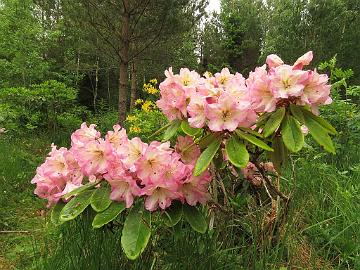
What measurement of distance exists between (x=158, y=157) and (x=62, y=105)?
8586mm

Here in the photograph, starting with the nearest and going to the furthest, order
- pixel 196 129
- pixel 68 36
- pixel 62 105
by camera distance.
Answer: pixel 196 129 < pixel 62 105 < pixel 68 36

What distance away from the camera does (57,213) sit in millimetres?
1432

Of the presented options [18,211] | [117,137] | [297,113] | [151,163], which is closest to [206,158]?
[151,163]

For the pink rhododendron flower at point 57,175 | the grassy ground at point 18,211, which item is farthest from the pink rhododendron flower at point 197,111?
the grassy ground at point 18,211

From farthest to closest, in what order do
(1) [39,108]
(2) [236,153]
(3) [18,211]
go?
(1) [39,108] < (3) [18,211] < (2) [236,153]

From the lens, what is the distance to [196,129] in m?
1.41

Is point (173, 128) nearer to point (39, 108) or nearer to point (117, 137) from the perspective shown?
point (117, 137)

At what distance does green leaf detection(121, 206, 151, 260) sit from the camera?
115 centimetres

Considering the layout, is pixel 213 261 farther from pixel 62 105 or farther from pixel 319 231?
pixel 62 105

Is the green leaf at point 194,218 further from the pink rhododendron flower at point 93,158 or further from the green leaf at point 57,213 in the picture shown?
the green leaf at point 57,213

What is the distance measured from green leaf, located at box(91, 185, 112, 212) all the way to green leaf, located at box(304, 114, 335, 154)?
63cm

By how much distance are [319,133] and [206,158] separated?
32 centimetres

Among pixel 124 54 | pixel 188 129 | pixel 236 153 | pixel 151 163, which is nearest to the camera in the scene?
pixel 236 153

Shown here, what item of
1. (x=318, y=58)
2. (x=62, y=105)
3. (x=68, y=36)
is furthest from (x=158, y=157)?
(x=318, y=58)
